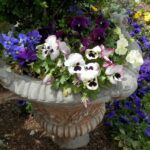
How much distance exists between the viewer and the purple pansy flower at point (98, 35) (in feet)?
9.60

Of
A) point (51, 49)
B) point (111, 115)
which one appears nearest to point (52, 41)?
point (51, 49)

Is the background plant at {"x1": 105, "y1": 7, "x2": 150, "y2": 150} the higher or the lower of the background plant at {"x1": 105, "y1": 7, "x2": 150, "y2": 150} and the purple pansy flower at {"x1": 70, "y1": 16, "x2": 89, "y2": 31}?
the lower

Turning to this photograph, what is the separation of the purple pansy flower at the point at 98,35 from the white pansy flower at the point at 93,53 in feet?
0.57

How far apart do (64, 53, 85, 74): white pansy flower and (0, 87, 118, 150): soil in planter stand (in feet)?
3.39

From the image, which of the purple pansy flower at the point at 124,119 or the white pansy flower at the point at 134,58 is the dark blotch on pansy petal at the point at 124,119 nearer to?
the purple pansy flower at the point at 124,119

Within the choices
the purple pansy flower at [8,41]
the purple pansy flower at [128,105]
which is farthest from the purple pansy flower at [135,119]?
the purple pansy flower at [8,41]

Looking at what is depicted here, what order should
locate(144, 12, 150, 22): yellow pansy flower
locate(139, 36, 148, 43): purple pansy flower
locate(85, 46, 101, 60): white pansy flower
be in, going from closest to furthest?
locate(85, 46, 101, 60): white pansy flower
locate(139, 36, 148, 43): purple pansy flower
locate(144, 12, 150, 22): yellow pansy flower

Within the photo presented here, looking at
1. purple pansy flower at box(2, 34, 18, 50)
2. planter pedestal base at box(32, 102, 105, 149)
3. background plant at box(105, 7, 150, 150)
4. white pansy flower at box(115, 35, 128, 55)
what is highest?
white pansy flower at box(115, 35, 128, 55)

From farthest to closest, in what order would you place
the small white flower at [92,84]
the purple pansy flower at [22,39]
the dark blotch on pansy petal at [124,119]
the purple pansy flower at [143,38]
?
the purple pansy flower at [143,38] → the dark blotch on pansy petal at [124,119] → the purple pansy flower at [22,39] → the small white flower at [92,84]

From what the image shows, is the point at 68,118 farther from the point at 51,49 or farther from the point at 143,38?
the point at 143,38

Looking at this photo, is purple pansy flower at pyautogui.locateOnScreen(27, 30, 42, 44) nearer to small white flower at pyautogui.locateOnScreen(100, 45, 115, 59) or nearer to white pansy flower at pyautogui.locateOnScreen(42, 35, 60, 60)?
white pansy flower at pyautogui.locateOnScreen(42, 35, 60, 60)

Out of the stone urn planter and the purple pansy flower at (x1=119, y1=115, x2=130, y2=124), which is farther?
the purple pansy flower at (x1=119, y1=115, x2=130, y2=124)

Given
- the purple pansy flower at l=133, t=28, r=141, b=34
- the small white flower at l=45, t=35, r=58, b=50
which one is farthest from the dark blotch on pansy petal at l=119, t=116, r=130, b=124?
the purple pansy flower at l=133, t=28, r=141, b=34

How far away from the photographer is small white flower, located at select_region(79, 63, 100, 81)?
2.63m
